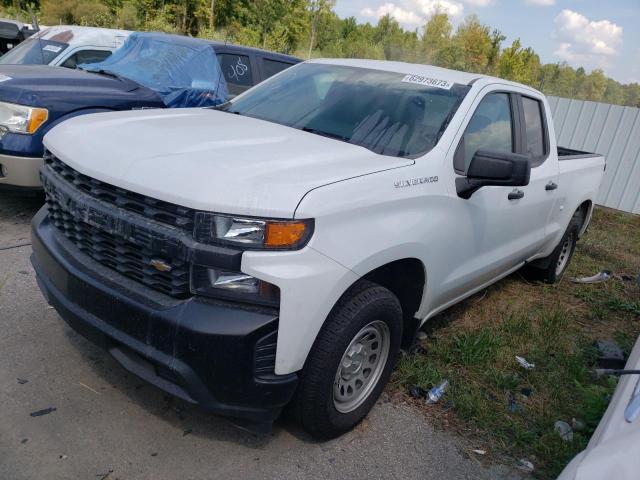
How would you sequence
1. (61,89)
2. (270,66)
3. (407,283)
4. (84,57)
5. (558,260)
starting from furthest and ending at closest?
(270,66) → (84,57) → (558,260) → (61,89) → (407,283)

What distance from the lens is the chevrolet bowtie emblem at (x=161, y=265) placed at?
7.21 ft

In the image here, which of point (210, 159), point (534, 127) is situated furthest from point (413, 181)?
point (534, 127)

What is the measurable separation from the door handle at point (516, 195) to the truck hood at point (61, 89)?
3.58 meters

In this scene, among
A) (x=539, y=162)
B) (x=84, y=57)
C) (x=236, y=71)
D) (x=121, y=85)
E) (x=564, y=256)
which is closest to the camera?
(x=539, y=162)

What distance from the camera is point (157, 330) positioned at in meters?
2.16

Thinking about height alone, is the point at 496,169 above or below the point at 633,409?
above

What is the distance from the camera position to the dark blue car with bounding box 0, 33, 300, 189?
4.46 m

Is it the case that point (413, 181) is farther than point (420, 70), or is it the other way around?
point (420, 70)

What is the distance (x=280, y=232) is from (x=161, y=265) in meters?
0.52

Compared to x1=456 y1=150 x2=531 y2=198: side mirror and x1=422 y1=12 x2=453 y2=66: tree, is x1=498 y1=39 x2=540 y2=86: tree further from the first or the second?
x1=456 y1=150 x2=531 y2=198: side mirror

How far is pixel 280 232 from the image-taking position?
6.87ft

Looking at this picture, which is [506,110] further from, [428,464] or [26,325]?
[26,325]

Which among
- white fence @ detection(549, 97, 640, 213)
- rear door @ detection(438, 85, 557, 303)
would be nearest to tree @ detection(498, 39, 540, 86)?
white fence @ detection(549, 97, 640, 213)

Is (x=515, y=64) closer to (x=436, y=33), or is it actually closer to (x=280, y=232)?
(x=436, y=33)
